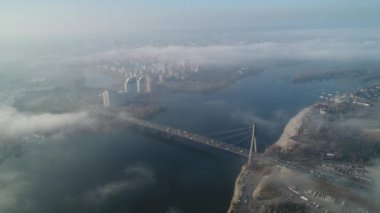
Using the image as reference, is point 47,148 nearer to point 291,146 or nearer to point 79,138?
point 79,138

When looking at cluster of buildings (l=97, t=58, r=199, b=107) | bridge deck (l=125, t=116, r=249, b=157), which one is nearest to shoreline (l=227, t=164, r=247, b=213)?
bridge deck (l=125, t=116, r=249, b=157)

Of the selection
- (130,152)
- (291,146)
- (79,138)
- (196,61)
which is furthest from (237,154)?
(196,61)

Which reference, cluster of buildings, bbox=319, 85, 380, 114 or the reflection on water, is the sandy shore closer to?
the reflection on water

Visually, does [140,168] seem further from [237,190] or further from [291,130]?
[291,130]

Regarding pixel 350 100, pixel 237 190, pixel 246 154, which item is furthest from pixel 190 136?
pixel 350 100

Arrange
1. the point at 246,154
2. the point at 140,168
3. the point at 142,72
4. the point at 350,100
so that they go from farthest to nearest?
the point at 142,72, the point at 350,100, the point at 246,154, the point at 140,168

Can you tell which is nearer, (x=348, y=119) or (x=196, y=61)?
(x=348, y=119)
